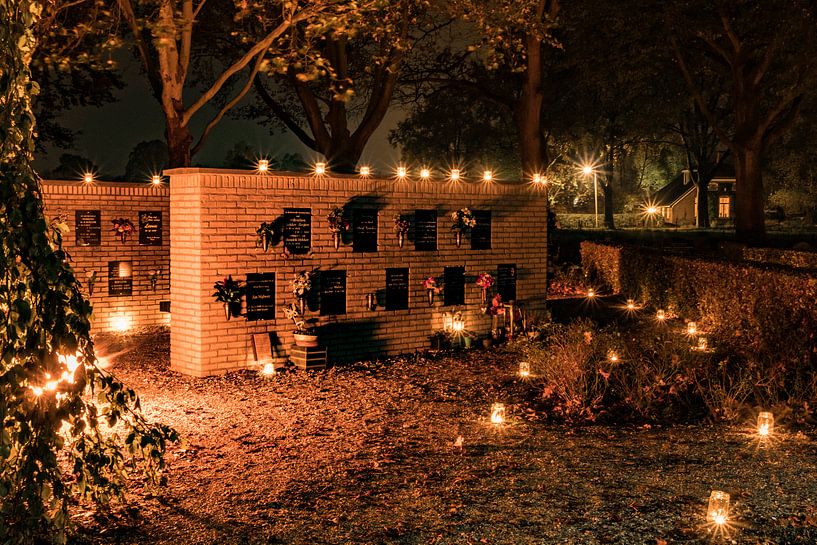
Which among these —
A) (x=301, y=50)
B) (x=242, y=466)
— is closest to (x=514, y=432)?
(x=242, y=466)

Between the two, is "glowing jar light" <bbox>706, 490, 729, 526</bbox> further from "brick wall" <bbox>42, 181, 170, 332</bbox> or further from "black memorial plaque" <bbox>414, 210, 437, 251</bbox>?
"brick wall" <bbox>42, 181, 170, 332</bbox>

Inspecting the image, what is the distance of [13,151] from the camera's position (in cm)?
472

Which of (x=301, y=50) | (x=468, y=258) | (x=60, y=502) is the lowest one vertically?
(x=60, y=502)

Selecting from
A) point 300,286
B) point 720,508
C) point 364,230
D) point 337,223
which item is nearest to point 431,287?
point 364,230

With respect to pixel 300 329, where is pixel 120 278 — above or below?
above

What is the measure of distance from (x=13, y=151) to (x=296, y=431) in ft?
16.3

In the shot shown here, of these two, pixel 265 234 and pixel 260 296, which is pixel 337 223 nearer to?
pixel 265 234

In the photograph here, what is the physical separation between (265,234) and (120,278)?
5.85 meters

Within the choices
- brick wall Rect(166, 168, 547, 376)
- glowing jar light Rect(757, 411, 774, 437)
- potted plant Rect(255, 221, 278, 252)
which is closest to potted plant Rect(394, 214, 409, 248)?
brick wall Rect(166, 168, 547, 376)

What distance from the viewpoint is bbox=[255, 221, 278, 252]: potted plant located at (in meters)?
12.6

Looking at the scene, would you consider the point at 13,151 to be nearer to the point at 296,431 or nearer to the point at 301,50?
the point at 296,431

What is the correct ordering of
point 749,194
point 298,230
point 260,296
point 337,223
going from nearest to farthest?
point 260,296 → point 298,230 → point 337,223 → point 749,194

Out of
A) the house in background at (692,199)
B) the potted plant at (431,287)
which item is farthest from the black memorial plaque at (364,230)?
the house in background at (692,199)

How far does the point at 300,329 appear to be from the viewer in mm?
12945
